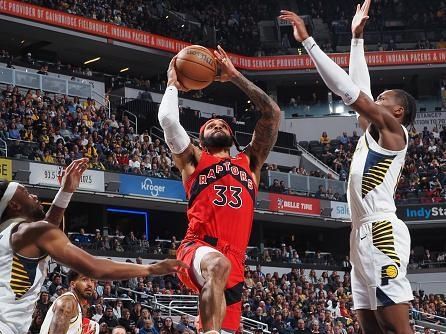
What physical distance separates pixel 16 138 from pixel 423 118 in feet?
75.4

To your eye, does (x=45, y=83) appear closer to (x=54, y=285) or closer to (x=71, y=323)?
(x=54, y=285)

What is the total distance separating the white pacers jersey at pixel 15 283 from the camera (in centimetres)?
465

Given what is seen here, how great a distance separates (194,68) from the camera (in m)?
7.04

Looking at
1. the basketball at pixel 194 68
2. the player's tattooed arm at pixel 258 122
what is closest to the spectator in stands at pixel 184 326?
the player's tattooed arm at pixel 258 122

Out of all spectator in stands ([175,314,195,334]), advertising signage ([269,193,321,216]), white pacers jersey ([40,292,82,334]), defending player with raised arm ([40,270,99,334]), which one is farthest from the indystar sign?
white pacers jersey ([40,292,82,334])

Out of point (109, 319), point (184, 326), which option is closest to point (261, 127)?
point (109, 319)

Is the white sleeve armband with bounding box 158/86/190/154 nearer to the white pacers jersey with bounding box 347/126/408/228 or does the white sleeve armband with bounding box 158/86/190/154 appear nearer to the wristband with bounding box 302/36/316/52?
the wristband with bounding box 302/36/316/52

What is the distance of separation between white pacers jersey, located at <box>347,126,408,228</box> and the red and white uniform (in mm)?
904

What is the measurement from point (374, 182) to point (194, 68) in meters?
1.85

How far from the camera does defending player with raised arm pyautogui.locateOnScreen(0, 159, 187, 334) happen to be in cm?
453

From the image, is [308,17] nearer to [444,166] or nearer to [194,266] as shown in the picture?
[444,166]

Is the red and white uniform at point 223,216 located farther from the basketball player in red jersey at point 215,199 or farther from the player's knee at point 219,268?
the player's knee at point 219,268

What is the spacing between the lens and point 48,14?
32.2 metres

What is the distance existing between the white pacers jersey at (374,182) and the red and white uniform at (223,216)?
0.90 meters
